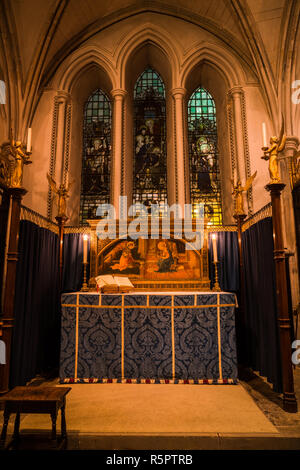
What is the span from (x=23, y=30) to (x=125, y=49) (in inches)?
101

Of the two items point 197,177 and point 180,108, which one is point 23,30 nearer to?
point 180,108

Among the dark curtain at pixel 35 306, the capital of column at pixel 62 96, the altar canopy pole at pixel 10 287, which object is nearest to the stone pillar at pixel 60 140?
the capital of column at pixel 62 96

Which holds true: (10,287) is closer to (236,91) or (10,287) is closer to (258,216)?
(258,216)

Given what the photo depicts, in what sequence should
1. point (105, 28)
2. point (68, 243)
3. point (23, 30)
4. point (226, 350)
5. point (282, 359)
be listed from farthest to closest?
point (105, 28) → point (23, 30) → point (68, 243) → point (226, 350) → point (282, 359)

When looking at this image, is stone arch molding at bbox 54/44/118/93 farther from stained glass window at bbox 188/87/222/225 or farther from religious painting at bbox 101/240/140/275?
religious painting at bbox 101/240/140/275

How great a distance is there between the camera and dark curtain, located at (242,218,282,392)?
12.6 feet

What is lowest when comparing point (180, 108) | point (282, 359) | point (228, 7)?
point (282, 359)

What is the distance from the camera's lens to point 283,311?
3.55 meters

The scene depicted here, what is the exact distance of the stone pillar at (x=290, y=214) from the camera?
20.4 ft

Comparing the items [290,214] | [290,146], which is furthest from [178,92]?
[290,214]

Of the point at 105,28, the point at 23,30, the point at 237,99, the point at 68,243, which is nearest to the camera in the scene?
the point at 68,243

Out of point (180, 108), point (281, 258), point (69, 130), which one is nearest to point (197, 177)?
point (180, 108)

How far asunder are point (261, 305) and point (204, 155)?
5.11 m

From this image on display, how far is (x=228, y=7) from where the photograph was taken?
755 cm
